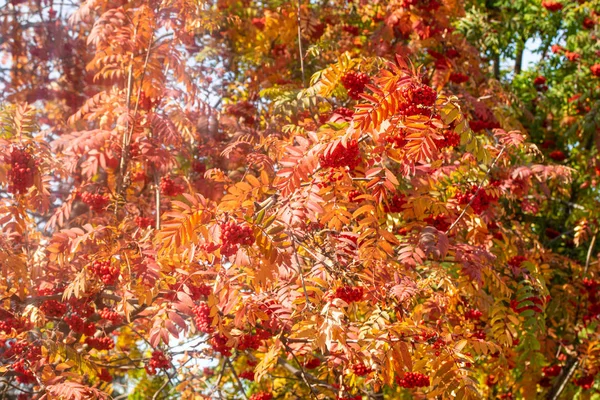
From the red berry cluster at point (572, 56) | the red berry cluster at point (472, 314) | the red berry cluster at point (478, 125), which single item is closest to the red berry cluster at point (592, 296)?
the red berry cluster at point (478, 125)

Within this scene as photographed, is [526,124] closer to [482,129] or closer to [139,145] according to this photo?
[482,129]

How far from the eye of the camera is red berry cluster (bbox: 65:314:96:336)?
4.91 meters

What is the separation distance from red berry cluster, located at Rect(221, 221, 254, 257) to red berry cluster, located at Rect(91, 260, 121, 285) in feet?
3.49

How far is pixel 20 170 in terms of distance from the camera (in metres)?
4.20

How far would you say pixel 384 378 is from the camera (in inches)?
165

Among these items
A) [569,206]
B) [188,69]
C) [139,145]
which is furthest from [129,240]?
[569,206]

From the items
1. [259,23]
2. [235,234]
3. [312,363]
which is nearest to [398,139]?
[235,234]

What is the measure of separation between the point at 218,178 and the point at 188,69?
5.50 feet

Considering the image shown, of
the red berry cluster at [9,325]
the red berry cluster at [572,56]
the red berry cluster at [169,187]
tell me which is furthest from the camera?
the red berry cluster at [572,56]

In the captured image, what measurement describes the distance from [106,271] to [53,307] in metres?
0.93

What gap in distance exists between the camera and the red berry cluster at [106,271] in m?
4.23

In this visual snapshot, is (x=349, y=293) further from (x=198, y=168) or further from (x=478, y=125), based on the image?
(x=198, y=168)

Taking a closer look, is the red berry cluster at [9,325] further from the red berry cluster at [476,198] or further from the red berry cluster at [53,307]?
the red berry cluster at [476,198]

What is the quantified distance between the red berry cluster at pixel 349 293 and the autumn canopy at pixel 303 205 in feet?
0.10
